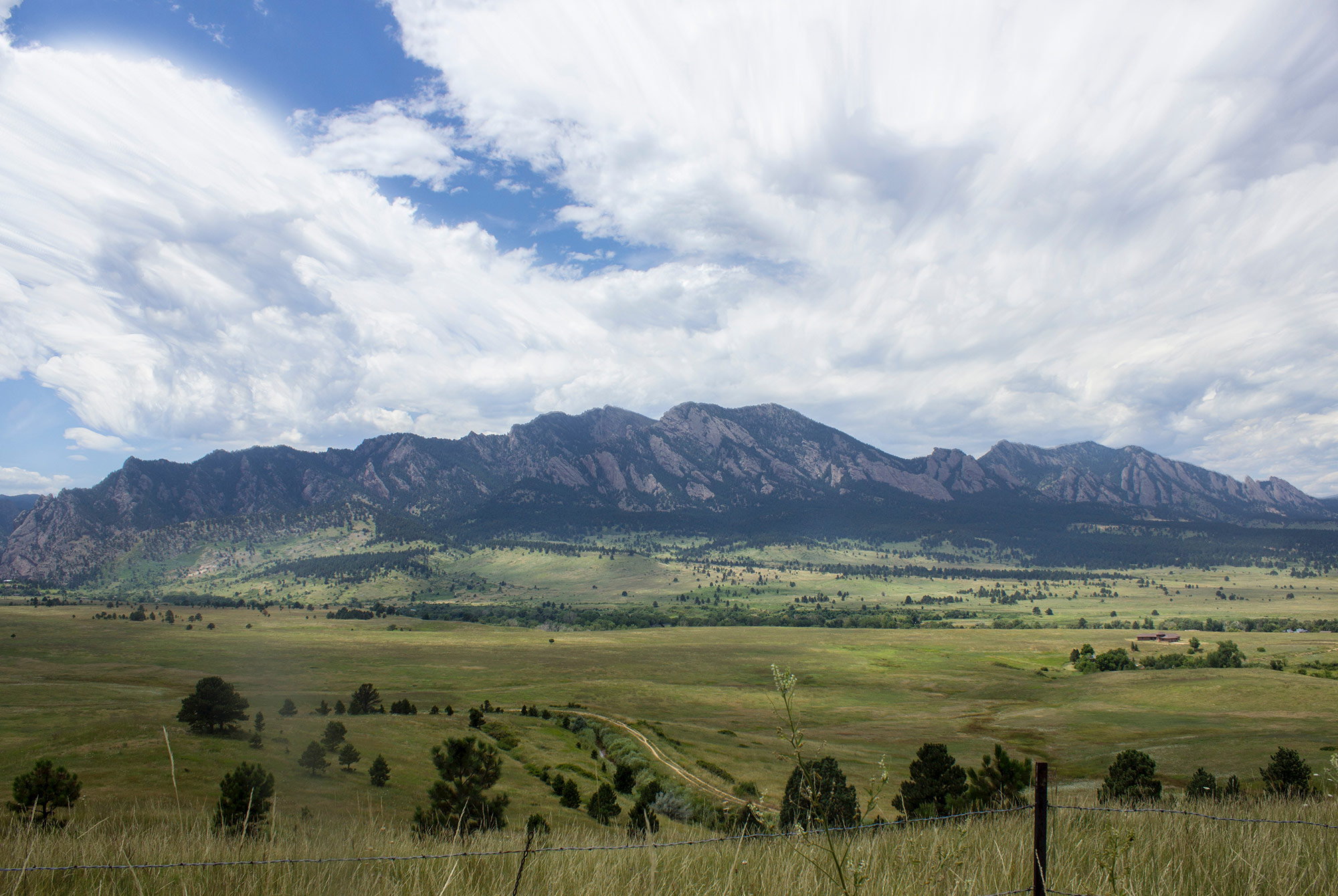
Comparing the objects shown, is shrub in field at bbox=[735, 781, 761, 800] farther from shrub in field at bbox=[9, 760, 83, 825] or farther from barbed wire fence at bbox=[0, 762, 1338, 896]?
barbed wire fence at bbox=[0, 762, 1338, 896]

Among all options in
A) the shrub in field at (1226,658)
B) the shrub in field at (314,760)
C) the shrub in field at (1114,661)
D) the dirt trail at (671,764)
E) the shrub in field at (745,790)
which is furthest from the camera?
the shrub in field at (1114,661)

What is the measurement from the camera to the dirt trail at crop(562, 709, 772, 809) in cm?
4119

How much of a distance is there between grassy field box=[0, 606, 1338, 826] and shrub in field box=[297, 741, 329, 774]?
0.83 metres

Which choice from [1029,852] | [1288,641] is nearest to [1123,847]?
[1029,852]

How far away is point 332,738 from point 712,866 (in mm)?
46623

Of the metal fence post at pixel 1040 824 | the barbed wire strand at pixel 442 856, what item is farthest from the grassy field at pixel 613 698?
the metal fence post at pixel 1040 824

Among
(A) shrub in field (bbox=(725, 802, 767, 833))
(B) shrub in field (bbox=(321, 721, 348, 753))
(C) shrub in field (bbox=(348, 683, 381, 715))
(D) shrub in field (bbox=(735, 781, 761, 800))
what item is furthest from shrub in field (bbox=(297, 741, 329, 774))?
(A) shrub in field (bbox=(725, 802, 767, 833))

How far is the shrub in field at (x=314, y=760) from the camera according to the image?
38.9m

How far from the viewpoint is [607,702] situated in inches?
3398

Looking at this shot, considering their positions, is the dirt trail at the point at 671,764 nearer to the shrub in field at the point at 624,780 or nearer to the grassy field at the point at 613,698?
the grassy field at the point at 613,698

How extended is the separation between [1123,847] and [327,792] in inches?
1656

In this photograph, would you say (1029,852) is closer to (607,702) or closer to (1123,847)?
(1123,847)

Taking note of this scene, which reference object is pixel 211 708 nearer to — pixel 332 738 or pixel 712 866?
pixel 332 738

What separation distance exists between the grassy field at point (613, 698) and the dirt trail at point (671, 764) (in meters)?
1.57
